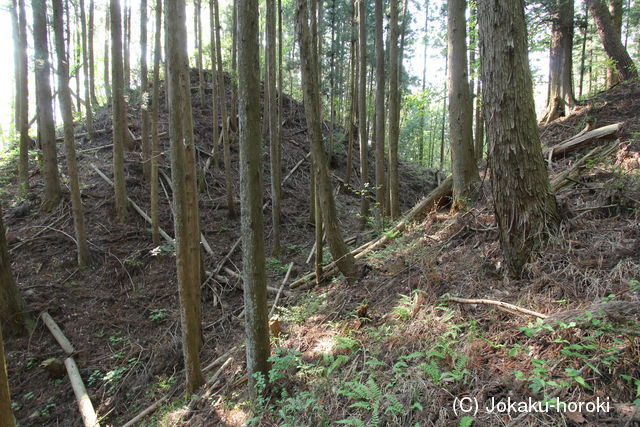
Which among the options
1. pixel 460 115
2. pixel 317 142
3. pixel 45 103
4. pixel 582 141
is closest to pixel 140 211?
pixel 45 103

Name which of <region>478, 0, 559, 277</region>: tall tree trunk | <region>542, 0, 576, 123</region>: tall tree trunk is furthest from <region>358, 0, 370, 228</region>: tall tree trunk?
<region>478, 0, 559, 277</region>: tall tree trunk

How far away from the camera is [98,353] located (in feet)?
21.9

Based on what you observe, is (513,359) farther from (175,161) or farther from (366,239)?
(366,239)

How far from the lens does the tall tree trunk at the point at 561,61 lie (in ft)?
30.6

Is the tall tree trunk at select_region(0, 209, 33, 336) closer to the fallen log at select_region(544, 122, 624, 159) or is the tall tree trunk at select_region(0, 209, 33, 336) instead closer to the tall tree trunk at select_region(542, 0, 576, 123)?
the fallen log at select_region(544, 122, 624, 159)

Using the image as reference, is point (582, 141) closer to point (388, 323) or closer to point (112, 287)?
point (388, 323)

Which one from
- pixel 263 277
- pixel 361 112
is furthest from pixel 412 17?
pixel 263 277

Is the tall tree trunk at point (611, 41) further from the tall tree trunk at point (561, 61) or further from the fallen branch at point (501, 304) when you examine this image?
the fallen branch at point (501, 304)

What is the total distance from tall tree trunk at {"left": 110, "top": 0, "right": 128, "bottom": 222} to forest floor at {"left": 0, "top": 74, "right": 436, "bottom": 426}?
422 millimetres

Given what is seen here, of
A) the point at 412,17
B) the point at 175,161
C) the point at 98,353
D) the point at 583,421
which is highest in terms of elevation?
the point at 412,17

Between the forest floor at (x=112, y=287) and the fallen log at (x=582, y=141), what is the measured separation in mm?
4703

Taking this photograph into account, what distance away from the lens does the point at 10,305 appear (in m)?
6.59

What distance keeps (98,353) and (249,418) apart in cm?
438

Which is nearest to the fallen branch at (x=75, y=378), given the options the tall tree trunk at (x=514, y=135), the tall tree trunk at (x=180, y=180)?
the tall tree trunk at (x=180, y=180)
